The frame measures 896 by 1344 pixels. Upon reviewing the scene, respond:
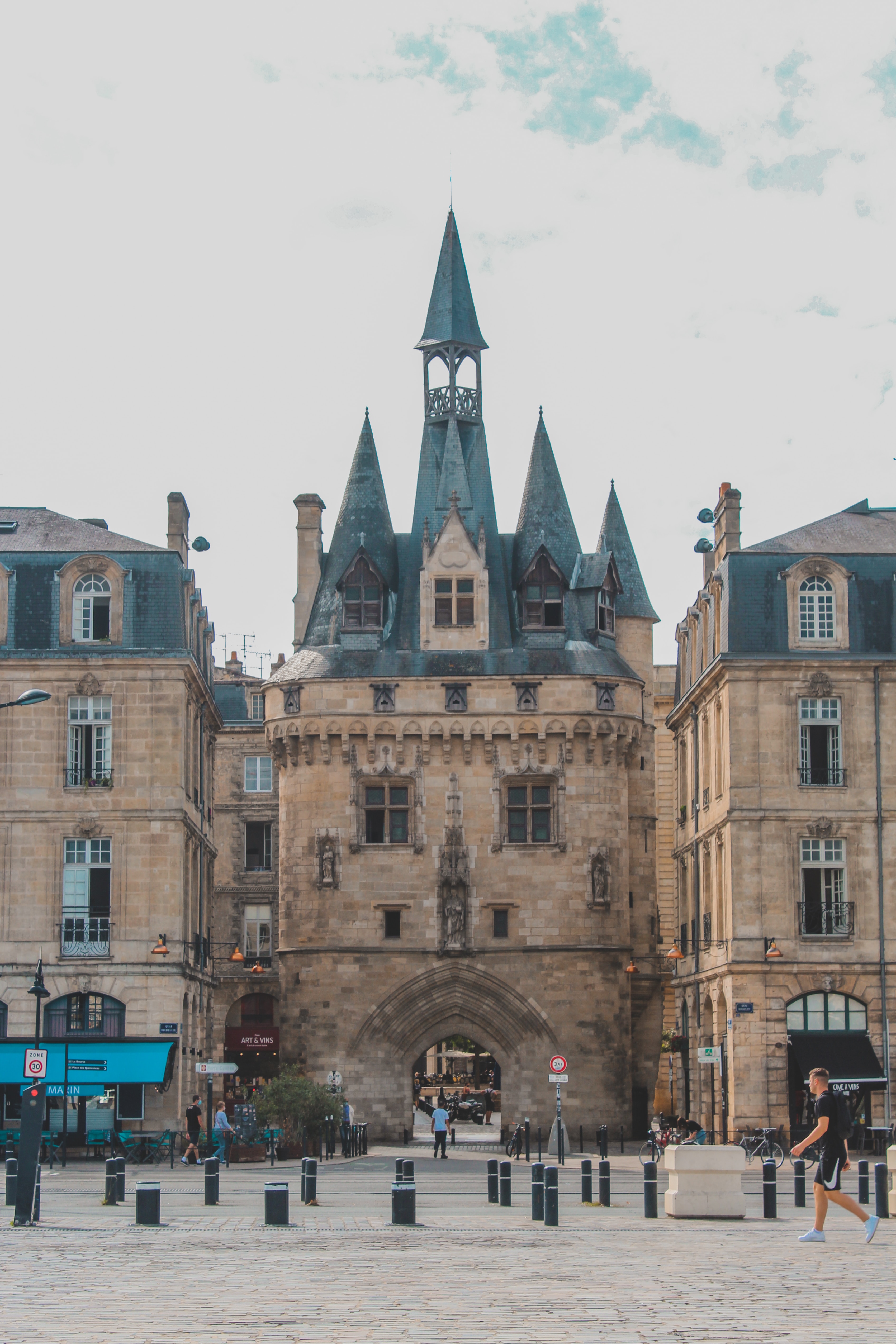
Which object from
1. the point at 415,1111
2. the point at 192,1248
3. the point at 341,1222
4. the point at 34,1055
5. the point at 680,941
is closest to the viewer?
the point at 192,1248

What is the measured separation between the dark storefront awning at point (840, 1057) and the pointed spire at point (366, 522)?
758 inches

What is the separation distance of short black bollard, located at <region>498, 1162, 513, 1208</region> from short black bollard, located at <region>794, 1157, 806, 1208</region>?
4032 mm

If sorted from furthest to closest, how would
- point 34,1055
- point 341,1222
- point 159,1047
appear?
1. point 159,1047
2. point 34,1055
3. point 341,1222

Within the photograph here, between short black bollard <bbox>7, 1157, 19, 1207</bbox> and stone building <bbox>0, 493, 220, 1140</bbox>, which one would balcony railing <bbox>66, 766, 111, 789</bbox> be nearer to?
stone building <bbox>0, 493, 220, 1140</bbox>

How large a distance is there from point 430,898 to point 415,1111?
96.0 feet

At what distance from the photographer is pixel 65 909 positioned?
1724 inches

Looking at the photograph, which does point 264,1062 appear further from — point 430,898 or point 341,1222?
point 341,1222

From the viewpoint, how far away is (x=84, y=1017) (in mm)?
43406

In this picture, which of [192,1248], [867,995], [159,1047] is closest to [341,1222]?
[192,1248]

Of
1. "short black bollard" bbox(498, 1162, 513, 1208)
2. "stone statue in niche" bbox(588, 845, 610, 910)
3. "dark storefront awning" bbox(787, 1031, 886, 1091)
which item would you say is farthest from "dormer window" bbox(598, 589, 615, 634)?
"short black bollard" bbox(498, 1162, 513, 1208)

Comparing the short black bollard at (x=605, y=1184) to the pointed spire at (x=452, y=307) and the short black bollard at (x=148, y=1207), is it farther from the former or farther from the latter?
the pointed spire at (x=452, y=307)

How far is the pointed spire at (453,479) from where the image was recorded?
5675cm

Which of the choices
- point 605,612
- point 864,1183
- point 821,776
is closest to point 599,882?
point 605,612

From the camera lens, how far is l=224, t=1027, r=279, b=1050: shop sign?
66125 mm
